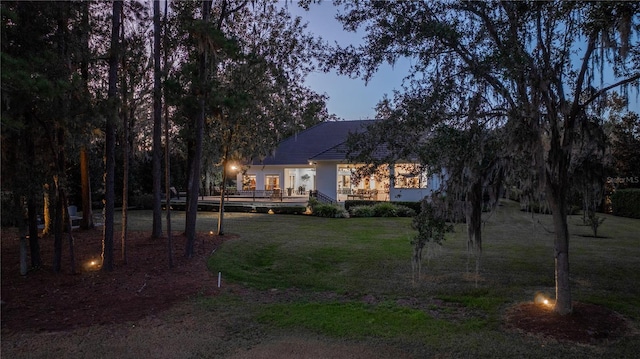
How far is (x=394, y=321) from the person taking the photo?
5590 mm

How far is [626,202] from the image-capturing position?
2089 cm

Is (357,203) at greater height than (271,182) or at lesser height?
lesser

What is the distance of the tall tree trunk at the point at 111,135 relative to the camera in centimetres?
768

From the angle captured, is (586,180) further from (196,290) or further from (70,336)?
(70,336)

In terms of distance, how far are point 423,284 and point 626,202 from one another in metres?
19.8

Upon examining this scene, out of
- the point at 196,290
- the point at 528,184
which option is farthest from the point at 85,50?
the point at 528,184

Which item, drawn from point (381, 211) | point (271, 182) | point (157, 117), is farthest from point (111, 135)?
point (271, 182)

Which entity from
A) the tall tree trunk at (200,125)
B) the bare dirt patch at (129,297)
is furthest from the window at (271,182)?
the tall tree trunk at (200,125)

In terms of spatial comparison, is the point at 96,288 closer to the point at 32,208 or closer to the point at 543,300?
the point at 32,208

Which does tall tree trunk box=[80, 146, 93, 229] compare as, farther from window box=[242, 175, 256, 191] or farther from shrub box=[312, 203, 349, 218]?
window box=[242, 175, 256, 191]

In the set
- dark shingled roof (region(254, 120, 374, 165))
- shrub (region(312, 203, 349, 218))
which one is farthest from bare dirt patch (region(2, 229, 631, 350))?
dark shingled roof (region(254, 120, 374, 165))

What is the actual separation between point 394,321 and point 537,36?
4598 millimetres

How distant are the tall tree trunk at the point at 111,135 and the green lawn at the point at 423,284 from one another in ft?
7.42

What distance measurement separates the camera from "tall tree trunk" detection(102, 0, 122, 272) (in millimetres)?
7684
